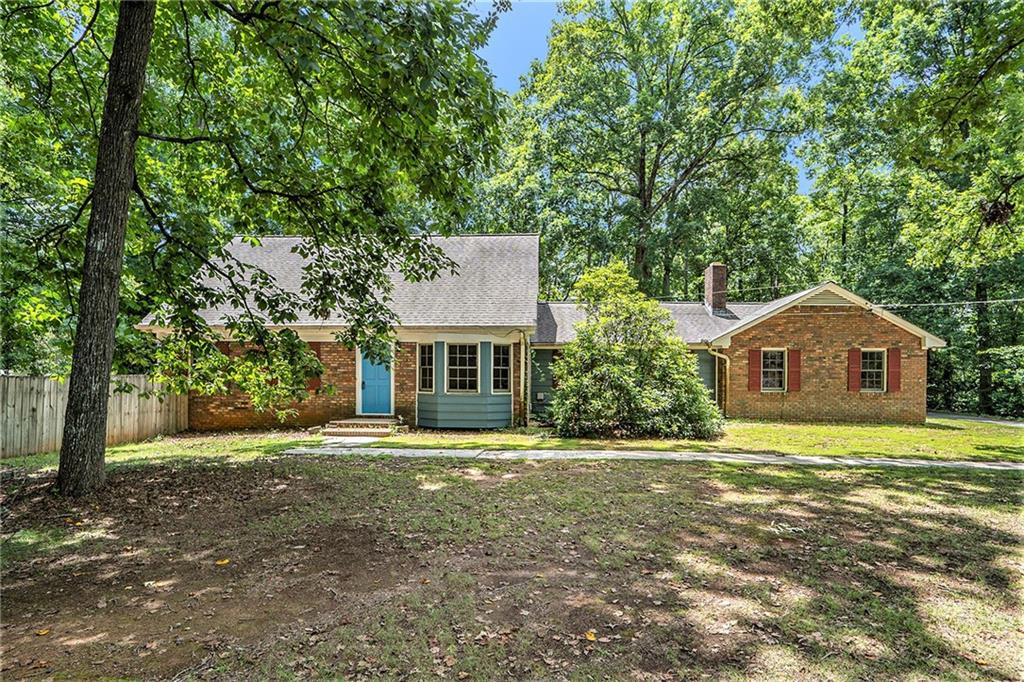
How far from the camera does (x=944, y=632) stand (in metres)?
3.03

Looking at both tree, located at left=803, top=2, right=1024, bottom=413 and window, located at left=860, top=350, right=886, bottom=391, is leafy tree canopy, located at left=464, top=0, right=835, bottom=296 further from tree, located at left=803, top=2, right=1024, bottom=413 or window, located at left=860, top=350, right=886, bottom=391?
window, located at left=860, top=350, right=886, bottom=391

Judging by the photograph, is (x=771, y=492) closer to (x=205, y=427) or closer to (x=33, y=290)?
(x=33, y=290)

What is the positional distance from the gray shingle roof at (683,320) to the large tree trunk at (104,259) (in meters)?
12.3

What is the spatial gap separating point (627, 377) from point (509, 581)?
8403mm

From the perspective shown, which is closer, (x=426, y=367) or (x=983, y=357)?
(x=426, y=367)

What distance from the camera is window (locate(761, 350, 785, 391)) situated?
16375 mm

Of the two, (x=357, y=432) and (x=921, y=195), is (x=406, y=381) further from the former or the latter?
(x=921, y=195)

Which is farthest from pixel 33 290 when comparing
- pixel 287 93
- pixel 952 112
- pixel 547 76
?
pixel 547 76

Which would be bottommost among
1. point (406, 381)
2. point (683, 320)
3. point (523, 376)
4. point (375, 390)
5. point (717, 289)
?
point (375, 390)

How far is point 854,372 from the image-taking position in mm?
16031

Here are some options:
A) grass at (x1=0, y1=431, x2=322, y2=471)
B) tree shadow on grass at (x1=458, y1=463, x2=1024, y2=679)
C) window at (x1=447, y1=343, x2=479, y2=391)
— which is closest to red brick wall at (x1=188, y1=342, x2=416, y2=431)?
grass at (x1=0, y1=431, x2=322, y2=471)

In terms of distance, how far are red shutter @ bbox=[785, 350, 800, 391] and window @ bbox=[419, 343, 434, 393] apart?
11728 mm

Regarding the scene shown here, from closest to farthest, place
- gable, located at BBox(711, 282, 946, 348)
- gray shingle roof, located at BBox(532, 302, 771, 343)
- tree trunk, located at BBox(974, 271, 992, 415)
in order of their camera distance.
→ gable, located at BBox(711, 282, 946, 348) < gray shingle roof, located at BBox(532, 302, 771, 343) < tree trunk, located at BBox(974, 271, 992, 415)

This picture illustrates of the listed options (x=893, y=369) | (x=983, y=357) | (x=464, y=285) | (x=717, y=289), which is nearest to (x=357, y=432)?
(x=464, y=285)
